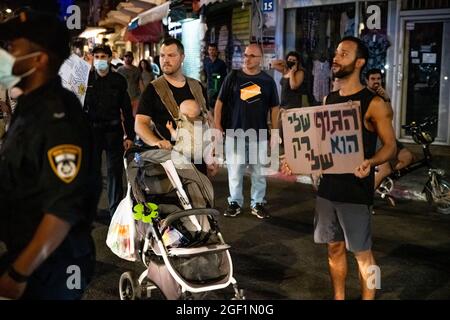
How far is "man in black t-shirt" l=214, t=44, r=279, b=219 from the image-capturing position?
24.3 ft

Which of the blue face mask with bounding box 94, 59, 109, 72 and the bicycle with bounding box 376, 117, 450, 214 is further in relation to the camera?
the bicycle with bounding box 376, 117, 450, 214

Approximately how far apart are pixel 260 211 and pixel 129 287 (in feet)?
10.5

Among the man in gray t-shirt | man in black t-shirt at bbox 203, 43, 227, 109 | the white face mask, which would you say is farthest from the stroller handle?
the man in gray t-shirt

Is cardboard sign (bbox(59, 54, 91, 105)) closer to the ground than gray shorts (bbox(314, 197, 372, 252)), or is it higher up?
higher up

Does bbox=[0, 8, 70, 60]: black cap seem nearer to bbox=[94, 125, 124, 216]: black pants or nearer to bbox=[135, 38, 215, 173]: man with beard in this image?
bbox=[135, 38, 215, 173]: man with beard

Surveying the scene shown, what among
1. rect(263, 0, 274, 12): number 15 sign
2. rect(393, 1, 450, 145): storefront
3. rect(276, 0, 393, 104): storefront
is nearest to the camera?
rect(393, 1, 450, 145): storefront

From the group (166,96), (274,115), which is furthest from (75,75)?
(274,115)

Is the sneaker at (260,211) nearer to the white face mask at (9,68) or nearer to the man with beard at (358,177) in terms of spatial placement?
the man with beard at (358,177)

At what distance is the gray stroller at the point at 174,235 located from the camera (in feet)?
13.3

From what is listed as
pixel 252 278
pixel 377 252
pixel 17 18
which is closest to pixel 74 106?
pixel 17 18

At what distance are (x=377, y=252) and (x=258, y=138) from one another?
2166 millimetres

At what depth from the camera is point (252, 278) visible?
17.7 ft

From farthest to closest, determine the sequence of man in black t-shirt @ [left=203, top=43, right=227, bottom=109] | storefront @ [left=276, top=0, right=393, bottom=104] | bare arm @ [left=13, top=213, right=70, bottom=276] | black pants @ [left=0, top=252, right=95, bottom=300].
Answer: man in black t-shirt @ [left=203, top=43, right=227, bottom=109]
storefront @ [left=276, top=0, right=393, bottom=104]
black pants @ [left=0, top=252, right=95, bottom=300]
bare arm @ [left=13, top=213, right=70, bottom=276]

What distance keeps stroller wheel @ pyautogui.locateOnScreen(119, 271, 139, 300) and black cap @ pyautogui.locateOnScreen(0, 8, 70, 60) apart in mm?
2307
